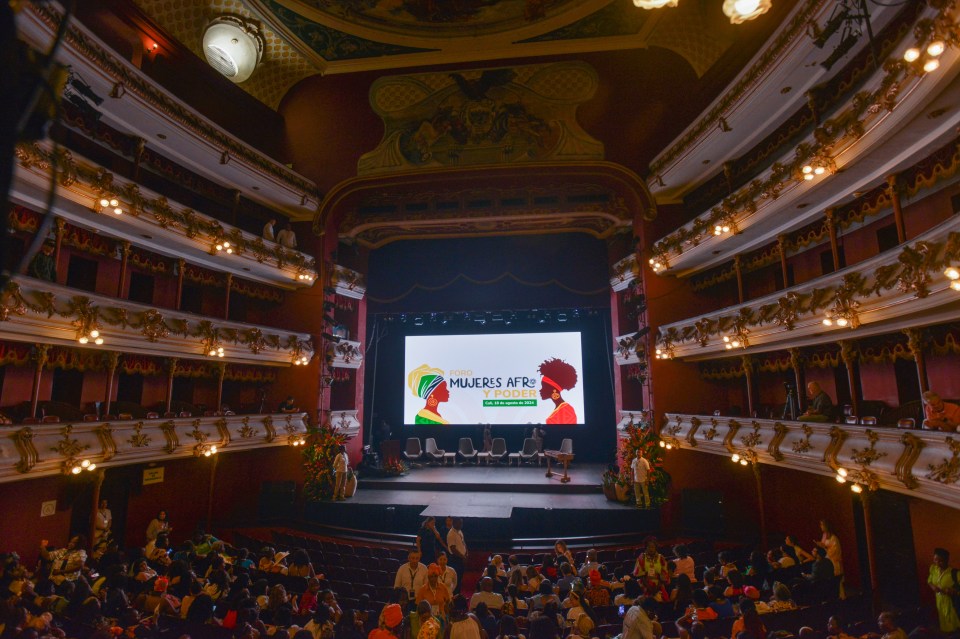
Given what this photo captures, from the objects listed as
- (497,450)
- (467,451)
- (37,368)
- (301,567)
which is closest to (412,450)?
(467,451)

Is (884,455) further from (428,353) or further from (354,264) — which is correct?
(354,264)

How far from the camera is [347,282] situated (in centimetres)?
1744

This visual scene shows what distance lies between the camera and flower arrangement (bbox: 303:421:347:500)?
1459 centimetres

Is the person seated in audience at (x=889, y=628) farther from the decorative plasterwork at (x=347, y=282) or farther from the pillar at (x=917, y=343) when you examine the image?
the decorative plasterwork at (x=347, y=282)

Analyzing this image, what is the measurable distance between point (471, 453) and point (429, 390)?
9.91 ft

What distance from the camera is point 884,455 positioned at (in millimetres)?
7484

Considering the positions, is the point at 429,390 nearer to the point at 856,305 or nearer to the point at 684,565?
the point at 684,565

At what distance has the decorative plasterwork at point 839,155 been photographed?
654cm

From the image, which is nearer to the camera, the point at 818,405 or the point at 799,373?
the point at 818,405

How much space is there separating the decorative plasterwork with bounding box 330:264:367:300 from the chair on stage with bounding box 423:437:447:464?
6437 millimetres

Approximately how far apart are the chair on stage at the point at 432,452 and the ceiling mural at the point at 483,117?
1066cm

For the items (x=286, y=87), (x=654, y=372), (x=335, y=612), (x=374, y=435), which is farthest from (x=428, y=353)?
(x=335, y=612)

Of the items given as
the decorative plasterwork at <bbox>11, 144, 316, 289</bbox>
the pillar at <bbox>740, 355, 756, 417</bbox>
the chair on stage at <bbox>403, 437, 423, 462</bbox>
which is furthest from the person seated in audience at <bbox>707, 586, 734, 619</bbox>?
the chair on stage at <bbox>403, 437, 423, 462</bbox>

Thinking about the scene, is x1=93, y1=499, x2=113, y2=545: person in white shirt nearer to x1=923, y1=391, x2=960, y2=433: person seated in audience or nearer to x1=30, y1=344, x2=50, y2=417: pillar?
x1=30, y1=344, x2=50, y2=417: pillar
